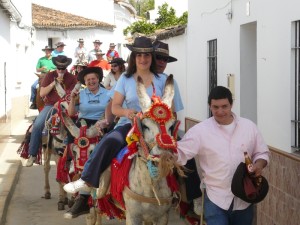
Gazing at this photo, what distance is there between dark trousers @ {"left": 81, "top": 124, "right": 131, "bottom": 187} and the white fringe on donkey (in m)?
0.11

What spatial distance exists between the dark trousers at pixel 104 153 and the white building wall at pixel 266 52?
9.93ft

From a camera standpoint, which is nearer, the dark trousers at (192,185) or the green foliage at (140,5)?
the dark trousers at (192,185)

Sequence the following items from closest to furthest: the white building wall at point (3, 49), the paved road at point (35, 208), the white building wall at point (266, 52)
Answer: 1. the white building wall at point (266, 52)
2. the paved road at point (35, 208)
3. the white building wall at point (3, 49)

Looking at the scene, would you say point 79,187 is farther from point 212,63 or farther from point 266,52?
point 212,63

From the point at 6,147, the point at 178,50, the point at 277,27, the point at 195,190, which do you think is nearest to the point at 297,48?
the point at 277,27

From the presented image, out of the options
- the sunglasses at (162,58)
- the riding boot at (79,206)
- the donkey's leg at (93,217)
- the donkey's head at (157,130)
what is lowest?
the donkey's leg at (93,217)

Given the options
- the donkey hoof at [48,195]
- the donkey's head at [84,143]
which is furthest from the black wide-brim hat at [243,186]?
the donkey hoof at [48,195]

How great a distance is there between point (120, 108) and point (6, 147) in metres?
11.8

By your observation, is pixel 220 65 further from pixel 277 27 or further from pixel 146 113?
pixel 146 113

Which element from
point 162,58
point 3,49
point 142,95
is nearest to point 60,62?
point 162,58

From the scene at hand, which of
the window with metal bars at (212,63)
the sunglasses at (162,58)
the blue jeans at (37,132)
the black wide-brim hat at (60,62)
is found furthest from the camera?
the window with metal bars at (212,63)

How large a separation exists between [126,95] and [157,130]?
41.0 inches

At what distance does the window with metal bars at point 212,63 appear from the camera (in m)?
13.3

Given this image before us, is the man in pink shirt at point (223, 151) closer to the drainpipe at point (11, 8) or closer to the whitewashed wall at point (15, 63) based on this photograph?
the whitewashed wall at point (15, 63)
